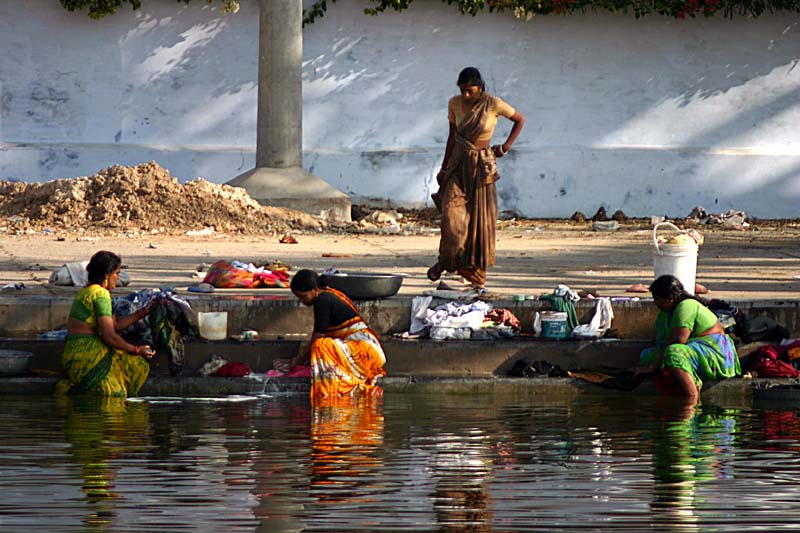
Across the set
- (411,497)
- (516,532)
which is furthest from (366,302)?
(516,532)

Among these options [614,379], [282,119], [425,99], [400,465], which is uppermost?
[425,99]

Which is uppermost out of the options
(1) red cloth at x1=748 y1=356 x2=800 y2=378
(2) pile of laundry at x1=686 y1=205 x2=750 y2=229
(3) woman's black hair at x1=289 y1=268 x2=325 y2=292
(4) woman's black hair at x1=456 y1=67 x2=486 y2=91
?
(4) woman's black hair at x1=456 y1=67 x2=486 y2=91

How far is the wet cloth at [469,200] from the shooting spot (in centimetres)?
1195

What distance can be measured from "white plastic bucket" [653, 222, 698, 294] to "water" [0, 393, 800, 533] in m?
1.56

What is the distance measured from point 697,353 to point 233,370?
3.09 metres

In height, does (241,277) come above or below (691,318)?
above

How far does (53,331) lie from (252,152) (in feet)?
31.3

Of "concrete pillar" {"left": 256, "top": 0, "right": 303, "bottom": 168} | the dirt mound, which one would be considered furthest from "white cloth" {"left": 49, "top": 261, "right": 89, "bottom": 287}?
"concrete pillar" {"left": 256, "top": 0, "right": 303, "bottom": 168}

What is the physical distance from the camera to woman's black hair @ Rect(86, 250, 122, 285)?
10195 mm

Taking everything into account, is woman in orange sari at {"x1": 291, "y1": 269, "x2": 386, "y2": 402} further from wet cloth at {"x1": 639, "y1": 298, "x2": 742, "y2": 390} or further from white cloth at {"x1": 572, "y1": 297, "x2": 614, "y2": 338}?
wet cloth at {"x1": 639, "y1": 298, "x2": 742, "y2": 390}

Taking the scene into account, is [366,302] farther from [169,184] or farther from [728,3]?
[728,3]

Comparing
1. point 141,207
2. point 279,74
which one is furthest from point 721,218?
point 141,207

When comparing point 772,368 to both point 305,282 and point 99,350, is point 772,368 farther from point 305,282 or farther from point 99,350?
point 99,350

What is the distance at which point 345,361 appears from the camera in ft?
33.5
